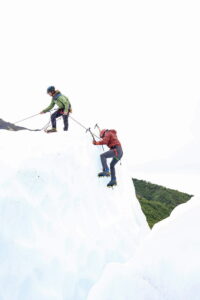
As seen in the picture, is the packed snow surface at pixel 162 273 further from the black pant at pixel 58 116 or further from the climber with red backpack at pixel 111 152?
the black pant at pixel 58 116

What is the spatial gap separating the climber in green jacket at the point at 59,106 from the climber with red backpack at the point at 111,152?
5.48ft

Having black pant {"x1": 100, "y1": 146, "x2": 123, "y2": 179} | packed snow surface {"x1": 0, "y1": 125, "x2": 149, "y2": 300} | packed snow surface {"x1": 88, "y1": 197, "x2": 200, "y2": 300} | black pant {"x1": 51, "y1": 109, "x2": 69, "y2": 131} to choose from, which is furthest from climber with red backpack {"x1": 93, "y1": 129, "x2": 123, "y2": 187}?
packed snow surface {"x1": 88, "y1": 197, "x2": 200, "y2": 300}

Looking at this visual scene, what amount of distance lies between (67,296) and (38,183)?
9.09ft

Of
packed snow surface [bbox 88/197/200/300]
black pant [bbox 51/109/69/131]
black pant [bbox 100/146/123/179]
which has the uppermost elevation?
black pant [bbox 51/109/69/131]

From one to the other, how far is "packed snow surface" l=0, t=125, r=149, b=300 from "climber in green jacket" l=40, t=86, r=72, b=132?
1047 mm

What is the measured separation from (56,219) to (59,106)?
424 cm

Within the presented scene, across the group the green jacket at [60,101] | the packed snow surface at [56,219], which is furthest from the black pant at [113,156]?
the green jacket at [60,101]

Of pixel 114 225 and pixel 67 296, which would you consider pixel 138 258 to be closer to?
pixel 67 296

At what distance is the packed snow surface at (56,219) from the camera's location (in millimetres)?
6895

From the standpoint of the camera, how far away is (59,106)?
1038 centimetres

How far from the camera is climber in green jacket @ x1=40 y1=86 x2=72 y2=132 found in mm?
10289

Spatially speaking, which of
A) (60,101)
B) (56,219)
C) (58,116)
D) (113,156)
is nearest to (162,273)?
(56,219)

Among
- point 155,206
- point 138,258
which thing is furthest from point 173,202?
point 138,258

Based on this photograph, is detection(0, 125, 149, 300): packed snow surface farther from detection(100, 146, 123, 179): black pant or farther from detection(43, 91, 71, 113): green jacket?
detection(43, 91, 71, 113): green jacket
